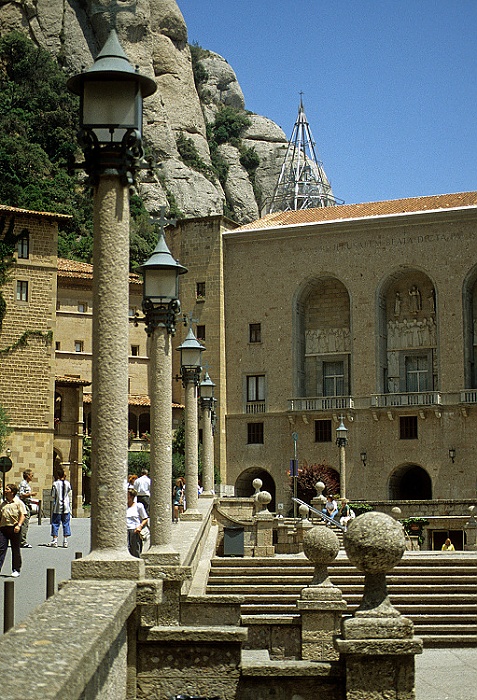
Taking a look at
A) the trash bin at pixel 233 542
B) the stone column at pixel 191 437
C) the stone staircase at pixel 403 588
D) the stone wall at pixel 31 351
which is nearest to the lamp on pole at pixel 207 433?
the trash bin at pixel 233 542

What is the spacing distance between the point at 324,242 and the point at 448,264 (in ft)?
21.5

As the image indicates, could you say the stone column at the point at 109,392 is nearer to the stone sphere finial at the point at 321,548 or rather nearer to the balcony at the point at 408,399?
the stone sphere finial at the point at 321,548

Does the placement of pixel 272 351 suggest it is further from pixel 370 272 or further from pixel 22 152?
pixel 22 152

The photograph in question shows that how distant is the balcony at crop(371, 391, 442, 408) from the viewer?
5344 cm

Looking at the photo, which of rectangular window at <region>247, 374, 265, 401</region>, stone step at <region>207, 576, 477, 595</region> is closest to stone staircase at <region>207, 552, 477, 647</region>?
stone step at <region>207, 576, 477, 595</region>

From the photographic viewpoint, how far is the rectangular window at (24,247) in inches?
1884

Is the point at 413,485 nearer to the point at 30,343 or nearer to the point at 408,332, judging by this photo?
the point at 408,332

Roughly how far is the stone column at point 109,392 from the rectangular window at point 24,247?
40.7 meters

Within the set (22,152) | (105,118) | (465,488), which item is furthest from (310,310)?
(105,118)

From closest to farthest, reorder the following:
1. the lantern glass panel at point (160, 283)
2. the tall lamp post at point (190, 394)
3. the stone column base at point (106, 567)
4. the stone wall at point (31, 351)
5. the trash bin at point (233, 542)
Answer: the stone column base at point (106, 567) < the lantern glass panel at point (160, 283) < the tall lamp post at point (190, 394) < the trash bin at point (233, 542) < the stone wall at point (31, 351)

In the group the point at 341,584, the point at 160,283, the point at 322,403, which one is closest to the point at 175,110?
the point at 322,403

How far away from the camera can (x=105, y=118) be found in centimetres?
802

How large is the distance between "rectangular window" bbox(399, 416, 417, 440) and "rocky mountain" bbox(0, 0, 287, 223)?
3883 centimetres

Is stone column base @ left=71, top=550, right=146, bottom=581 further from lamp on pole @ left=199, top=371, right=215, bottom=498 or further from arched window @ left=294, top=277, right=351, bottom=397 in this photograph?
arched window @ left=294, top=277, right=351, bottom=397
